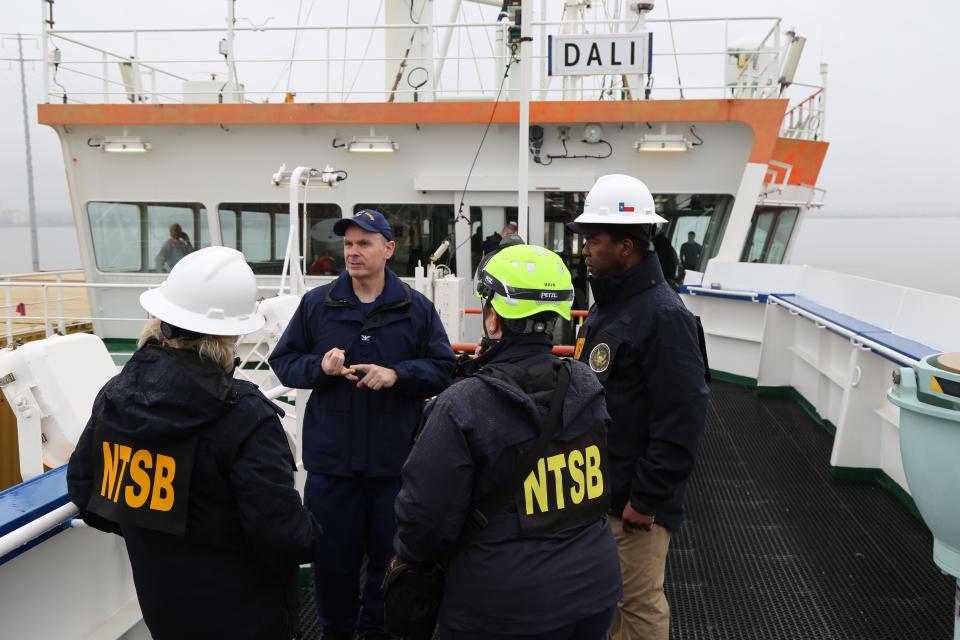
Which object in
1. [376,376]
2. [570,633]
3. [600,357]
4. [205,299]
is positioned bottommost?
[570,633]

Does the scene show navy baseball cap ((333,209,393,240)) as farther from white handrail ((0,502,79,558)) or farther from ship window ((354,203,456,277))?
ship window ((354,203,456,277))

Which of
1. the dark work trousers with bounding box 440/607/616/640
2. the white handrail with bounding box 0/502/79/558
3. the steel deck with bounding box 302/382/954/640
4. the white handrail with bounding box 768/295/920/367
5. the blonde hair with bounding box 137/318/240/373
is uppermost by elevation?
the blonde hair with bounding box 137/318/240/373

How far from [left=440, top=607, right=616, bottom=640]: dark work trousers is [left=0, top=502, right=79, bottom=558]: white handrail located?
1.15 m

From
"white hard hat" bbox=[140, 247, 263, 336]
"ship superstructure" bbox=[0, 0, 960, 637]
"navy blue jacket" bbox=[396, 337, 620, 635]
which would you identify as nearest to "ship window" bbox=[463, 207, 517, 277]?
"ship superstructure" bbox=[0, 0, 960, 637]

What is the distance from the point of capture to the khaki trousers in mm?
2568

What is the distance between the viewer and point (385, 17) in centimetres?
1038

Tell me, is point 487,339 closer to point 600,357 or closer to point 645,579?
point 600,357

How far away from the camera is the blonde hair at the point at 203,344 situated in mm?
1883

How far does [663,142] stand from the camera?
852 cm

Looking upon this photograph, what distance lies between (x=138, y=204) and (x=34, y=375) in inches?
296

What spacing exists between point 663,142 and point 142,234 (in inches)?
278

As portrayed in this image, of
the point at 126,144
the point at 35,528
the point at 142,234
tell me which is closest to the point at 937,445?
the point at 35,528

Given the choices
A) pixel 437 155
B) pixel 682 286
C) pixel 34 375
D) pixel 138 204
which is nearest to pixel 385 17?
pixel 437 155

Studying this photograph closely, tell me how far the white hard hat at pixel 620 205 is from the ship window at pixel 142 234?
26.6ft
